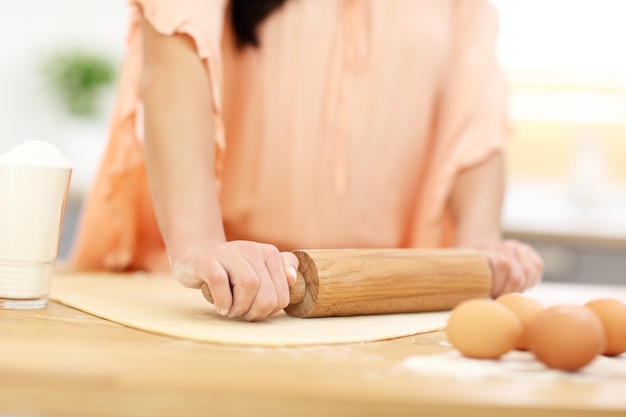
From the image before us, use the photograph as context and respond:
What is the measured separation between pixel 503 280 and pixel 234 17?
20.1 inches

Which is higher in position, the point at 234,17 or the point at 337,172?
the point at 234,17

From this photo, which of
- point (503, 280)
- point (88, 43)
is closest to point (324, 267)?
point (503, 280)

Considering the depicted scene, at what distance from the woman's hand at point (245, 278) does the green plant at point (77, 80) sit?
224cm

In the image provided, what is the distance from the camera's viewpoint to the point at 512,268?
971mm

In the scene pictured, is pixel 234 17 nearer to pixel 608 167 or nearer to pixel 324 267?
pixel 324 267

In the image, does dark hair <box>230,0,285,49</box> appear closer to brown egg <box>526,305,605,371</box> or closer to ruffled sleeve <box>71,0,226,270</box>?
ruffled sleeve <box>71,0,226,270</box>

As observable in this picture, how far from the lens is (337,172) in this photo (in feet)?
4.14

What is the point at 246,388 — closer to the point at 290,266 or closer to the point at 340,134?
the point at 290,266

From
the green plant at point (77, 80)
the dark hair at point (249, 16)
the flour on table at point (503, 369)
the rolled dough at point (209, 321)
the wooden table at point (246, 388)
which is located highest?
the dark hair at point (249, 16)

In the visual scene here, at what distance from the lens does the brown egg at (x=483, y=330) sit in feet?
1.94

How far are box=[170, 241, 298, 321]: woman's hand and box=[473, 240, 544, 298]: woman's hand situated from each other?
1.05 feet

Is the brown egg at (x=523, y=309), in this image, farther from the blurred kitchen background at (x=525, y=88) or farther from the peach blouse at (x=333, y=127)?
the blurred kitchen background at (x=525, y=88)

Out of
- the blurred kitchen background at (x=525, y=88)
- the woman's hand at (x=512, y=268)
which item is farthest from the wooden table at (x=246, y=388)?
the blurred kitchen background at (x=525, y=88)

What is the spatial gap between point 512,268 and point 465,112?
1.26ft
